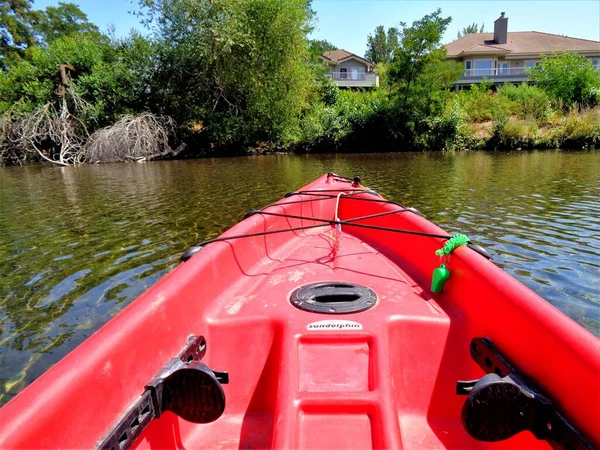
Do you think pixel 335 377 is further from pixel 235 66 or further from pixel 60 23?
pixel 60 23

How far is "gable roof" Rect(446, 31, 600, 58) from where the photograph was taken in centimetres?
3712

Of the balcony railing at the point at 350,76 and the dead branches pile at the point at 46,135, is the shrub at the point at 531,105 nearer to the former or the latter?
the balcony railing at the point at 350,76

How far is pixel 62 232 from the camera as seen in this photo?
21.1 ft

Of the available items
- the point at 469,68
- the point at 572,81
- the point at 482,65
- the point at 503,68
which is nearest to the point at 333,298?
the point at 572,81

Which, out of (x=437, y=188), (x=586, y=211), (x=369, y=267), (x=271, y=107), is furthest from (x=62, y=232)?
(x=271, y=107)

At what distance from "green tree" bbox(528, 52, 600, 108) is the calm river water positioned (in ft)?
52.4

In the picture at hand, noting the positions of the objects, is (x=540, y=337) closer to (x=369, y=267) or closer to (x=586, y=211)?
(x=369, y=267)

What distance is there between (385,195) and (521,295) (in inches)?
287

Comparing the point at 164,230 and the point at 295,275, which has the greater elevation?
the point at 295,275

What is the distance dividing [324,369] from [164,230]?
17.2 ft

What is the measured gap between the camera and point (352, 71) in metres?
45.4

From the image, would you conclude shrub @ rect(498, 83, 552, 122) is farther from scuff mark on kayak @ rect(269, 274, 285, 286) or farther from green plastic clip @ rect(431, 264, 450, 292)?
scuff mark on kayak @ rect(269, 274, 285, 286)

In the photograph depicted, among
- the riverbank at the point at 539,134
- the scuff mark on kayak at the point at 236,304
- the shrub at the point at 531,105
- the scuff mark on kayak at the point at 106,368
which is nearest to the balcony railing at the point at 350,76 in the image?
the shrub at the point at 531,105

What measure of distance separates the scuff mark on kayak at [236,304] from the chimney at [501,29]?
46.4 meters
